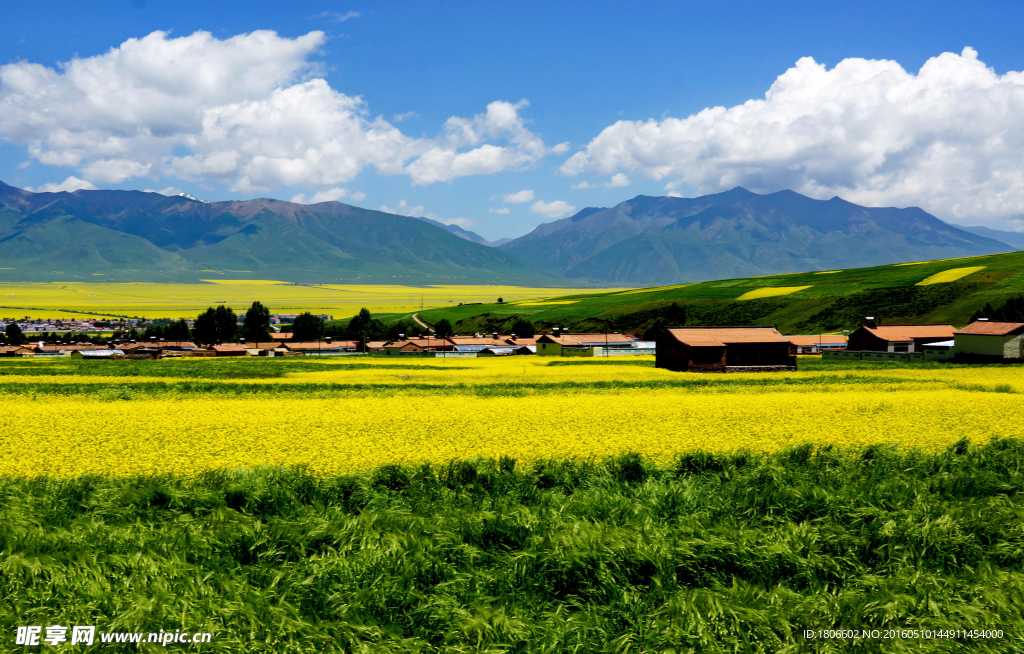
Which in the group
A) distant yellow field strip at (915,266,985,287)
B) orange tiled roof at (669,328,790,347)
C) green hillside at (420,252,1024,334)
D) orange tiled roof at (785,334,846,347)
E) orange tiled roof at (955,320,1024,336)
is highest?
distant yellow field strip at (915,266,985,287)

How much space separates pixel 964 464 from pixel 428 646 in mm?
11726

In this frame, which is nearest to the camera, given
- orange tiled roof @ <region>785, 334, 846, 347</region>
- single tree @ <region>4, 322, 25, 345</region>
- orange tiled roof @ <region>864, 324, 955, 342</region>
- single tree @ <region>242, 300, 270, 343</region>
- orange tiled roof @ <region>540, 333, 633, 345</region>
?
orange tiled roof @ <region>864, 324, 955, 342</region>

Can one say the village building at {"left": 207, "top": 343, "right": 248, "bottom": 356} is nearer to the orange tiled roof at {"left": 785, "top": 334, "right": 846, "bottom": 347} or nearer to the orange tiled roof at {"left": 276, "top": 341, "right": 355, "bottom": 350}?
the orange tiled roof at {"left": 276, "top": 341, "right": 355, "bottom": 350}

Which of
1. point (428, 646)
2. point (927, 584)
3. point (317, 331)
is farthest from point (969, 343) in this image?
point (317, 331)

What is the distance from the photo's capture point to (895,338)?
202 feet

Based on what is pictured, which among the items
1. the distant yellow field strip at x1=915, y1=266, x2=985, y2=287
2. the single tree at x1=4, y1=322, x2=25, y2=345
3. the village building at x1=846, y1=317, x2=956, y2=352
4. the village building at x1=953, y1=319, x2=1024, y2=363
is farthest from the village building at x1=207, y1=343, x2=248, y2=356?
the distant yellow field strip at x1=915, y1=266, x2=985, y2=287

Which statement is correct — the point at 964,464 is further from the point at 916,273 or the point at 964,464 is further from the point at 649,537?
the point at 916,273

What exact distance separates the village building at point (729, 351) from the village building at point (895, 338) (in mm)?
18489

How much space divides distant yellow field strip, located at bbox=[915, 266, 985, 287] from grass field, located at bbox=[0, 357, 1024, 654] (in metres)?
146

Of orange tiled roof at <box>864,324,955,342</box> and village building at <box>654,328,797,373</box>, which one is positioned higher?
orange tiled roof at <box>864,324,955,342</box>

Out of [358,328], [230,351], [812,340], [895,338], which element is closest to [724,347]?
[895,338]

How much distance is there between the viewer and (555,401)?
2591 cm

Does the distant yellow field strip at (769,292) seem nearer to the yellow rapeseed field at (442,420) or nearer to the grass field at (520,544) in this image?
the yellow rapeseed field at (442,420)

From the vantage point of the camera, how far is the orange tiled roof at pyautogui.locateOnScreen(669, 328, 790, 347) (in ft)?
162
